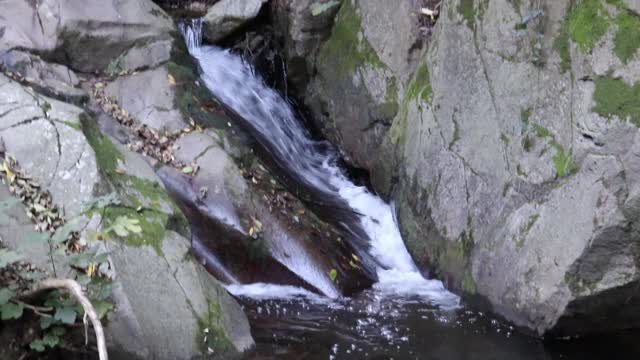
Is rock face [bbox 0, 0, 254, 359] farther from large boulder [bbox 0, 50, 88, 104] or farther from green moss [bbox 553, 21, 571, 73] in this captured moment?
green moss [bbox 553, 21, 571, 73]

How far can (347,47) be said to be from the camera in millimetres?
9109

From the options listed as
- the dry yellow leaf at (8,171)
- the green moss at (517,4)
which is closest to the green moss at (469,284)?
the green moss at (517,4)

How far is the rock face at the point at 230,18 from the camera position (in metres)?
10.5

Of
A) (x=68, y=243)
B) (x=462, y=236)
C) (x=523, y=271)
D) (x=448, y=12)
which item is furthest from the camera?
(x=448, y=12)

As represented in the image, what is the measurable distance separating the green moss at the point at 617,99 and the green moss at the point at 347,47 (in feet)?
11.8

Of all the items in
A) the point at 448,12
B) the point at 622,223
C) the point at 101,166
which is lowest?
the point at 101,166

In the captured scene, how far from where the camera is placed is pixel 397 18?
830 centimetres

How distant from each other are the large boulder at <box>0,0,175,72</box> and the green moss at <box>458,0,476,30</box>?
3.59 m

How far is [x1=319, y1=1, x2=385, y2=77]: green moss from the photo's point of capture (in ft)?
28.8

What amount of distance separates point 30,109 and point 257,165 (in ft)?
9.65

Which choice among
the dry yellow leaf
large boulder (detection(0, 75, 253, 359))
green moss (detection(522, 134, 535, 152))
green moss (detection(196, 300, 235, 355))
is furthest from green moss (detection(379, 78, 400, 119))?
the dry yellow leaf

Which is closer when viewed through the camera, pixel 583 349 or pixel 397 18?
pixel 583 349

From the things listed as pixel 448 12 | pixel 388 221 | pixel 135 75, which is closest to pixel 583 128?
pixel 448 12

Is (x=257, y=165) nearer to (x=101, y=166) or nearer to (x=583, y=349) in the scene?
(x=101, y=166)
